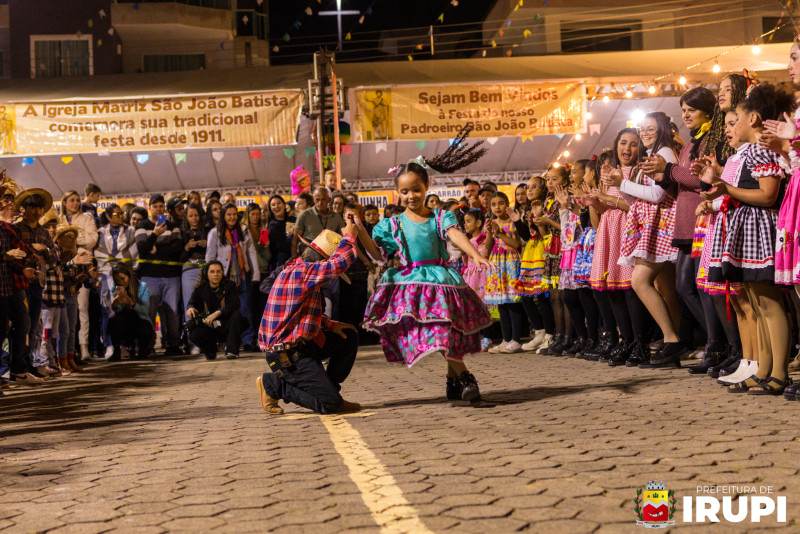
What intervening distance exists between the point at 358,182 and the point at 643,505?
20.9 m

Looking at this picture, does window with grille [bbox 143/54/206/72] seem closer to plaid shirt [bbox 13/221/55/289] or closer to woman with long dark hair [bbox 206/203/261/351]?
woman with long dark hair [bbox 206/203/261/351]

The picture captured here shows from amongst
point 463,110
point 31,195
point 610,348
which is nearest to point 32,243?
point 31,195

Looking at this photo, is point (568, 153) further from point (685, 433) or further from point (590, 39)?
point (685, 433)

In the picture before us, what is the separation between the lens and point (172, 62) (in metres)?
38.0

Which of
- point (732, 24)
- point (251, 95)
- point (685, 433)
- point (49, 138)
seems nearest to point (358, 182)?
point (251, 95)

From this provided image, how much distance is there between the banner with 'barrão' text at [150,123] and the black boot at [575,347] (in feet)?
28.1

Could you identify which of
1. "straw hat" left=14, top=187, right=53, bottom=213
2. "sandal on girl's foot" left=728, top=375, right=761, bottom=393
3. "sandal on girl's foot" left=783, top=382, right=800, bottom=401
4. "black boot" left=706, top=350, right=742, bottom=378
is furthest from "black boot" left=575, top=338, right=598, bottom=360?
"straw hat" left=14, top=187, right=53, bottom=213

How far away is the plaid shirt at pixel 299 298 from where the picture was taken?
6383mm

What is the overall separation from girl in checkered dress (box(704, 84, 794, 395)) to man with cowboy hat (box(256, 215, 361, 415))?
2468 mm

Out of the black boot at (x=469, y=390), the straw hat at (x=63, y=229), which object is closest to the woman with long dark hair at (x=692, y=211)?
the black boot at (x=469, y=390)

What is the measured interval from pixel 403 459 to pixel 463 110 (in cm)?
1340

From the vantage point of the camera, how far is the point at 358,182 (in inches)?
936

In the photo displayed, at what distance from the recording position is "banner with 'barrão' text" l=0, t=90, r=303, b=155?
17.2 metres

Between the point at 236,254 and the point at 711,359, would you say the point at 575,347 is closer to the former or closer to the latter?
the point at 711,359
